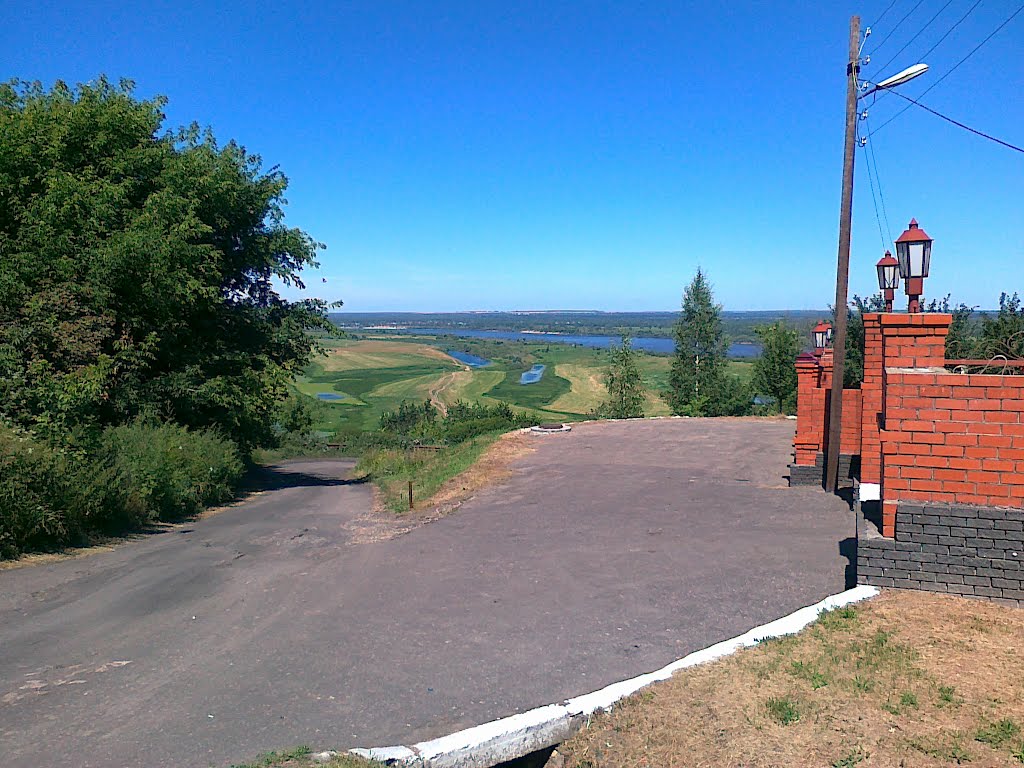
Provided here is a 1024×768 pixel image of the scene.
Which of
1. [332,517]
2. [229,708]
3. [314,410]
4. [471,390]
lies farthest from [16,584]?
[471,390]

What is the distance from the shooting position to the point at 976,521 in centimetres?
541

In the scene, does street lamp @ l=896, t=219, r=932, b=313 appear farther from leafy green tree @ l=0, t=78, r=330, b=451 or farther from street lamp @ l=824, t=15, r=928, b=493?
leafy green tree @ l=0, t=78, r=330, b=451

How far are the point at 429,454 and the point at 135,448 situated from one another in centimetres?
1222

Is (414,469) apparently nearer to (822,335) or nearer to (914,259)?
(822,335)

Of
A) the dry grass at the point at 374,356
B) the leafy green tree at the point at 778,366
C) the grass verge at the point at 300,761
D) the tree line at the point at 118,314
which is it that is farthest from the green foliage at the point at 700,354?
the dry grass at the point at 374,356

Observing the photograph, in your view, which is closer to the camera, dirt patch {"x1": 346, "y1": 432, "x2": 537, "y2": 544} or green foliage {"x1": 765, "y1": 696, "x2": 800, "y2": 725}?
green foliage {"x1": 765, "y1": 696, "x2": 800, "y2": 725}

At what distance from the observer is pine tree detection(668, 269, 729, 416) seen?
40.1 meters

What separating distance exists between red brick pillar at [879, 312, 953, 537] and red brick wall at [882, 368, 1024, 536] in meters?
0.58

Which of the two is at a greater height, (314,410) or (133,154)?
(133,154)

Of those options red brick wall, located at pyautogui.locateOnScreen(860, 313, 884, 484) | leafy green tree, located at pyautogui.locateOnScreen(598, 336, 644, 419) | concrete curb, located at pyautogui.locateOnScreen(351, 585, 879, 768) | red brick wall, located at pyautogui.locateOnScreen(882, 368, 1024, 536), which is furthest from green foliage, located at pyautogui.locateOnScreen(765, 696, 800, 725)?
leafy green tree, located at pyautogui.locateOnScreen(598, 336, 644, 419)

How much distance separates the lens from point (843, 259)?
10648 millimetres

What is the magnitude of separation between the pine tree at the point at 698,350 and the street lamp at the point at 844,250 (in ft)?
95.0

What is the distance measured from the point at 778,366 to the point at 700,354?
386 inches

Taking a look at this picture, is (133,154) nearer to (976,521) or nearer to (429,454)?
(429,454)
